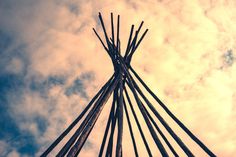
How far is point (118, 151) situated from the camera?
413cm

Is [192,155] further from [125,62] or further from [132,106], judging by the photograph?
[125,62]

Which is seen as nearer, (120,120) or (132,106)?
(120,120)

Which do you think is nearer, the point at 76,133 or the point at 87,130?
the point at 87,130

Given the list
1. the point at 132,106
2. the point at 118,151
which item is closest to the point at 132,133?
the point at 132,106

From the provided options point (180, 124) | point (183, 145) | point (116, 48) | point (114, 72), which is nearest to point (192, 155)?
point (183, 145)

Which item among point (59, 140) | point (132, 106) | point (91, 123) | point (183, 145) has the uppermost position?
point (132, 106)

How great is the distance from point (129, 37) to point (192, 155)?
3762 mm

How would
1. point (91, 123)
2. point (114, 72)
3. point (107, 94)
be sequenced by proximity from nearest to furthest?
point (91, 123), point (107, 94), point (114, 72)

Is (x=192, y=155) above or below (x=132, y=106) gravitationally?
below

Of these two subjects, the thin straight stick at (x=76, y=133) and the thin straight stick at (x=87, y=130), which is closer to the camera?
the thin straight stick at (x=87, y=130)

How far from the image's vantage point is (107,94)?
222 inches

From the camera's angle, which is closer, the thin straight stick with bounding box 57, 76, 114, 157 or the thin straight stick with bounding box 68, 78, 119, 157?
the thin straight stick with bounding box 68, 78, 119, 157

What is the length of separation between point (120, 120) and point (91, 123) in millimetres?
579

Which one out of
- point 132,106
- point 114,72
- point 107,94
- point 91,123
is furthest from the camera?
point 114,72
